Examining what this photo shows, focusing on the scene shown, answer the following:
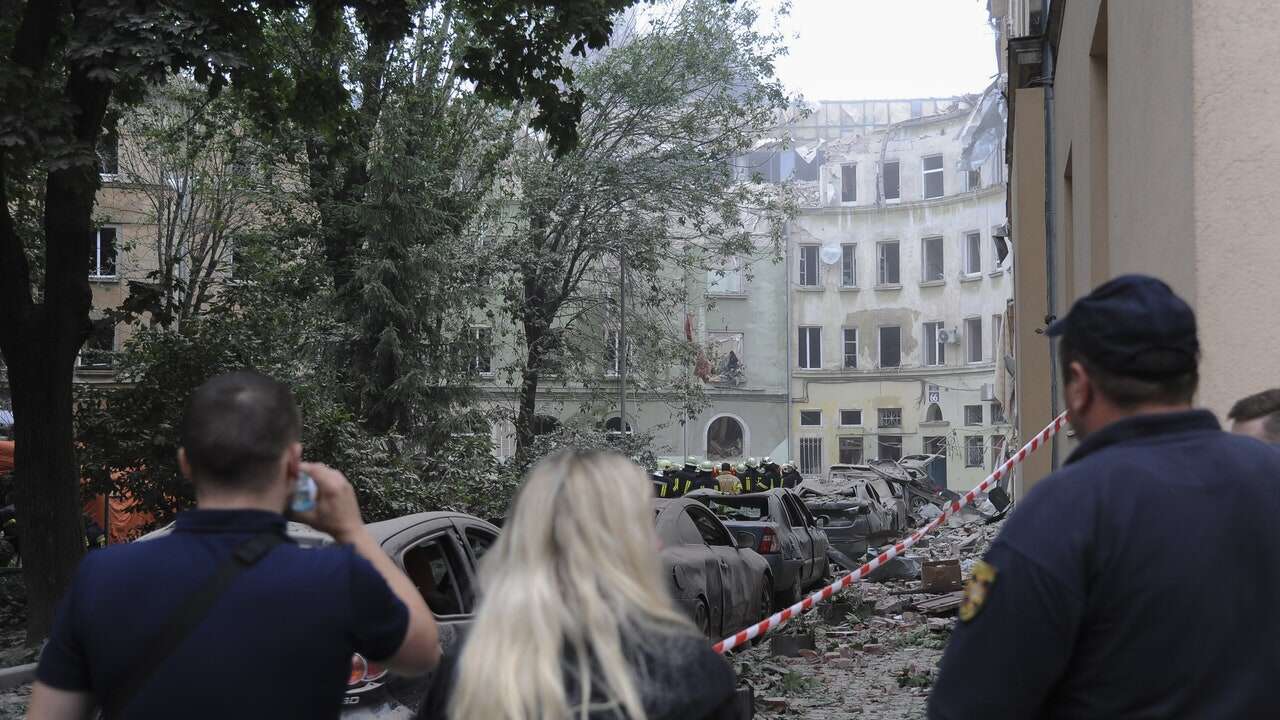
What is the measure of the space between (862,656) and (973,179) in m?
47.7

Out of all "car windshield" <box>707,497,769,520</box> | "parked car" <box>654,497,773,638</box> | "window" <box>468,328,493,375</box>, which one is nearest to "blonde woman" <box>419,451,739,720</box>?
"parked car" <box>654,497,773,638</box>

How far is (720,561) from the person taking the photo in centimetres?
1155

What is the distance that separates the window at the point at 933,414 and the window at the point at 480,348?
34.6m

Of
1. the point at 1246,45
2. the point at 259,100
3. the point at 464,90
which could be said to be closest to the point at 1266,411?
the point at 1246,45

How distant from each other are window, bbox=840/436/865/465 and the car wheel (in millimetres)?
47619

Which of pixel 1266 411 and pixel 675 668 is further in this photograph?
pixel 1266 411

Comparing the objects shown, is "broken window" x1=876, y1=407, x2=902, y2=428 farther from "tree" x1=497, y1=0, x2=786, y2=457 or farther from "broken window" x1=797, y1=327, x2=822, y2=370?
"tree" x1=497, y1=0, x2=786, y2=457

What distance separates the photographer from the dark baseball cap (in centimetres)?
235

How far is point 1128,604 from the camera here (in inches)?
86.6

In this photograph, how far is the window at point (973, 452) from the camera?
55375 millimetres

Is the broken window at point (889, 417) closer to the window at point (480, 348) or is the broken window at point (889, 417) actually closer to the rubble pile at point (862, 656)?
the window at point (480, 348)

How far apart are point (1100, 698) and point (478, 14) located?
1184 cm

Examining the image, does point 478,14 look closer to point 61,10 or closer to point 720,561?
point 61,10

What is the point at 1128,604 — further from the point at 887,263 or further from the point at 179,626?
the point at 887,263
